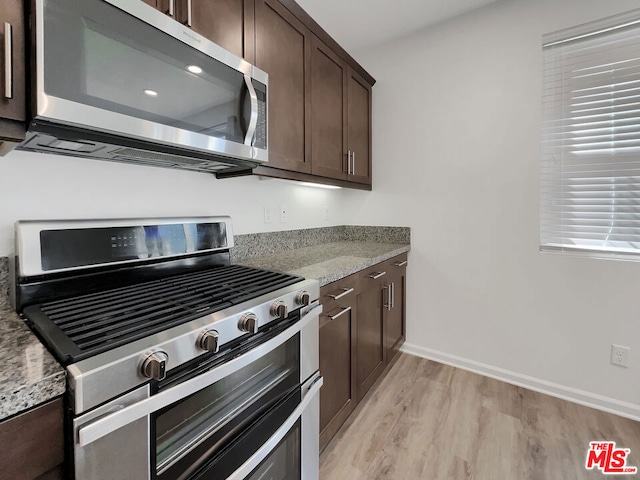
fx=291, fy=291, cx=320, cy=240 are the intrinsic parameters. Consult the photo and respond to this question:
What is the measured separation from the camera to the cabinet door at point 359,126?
84.5 inches

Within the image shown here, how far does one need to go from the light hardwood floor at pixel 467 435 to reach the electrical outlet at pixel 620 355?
32cm

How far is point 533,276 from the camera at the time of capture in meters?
1.96

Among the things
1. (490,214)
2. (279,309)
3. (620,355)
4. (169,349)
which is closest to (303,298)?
(279,309)

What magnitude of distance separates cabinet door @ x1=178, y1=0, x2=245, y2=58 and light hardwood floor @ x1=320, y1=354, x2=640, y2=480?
6.41 ft

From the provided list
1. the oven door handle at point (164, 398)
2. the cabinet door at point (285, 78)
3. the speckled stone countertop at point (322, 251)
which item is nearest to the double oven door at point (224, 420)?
the oven door handle at point (164, 398)

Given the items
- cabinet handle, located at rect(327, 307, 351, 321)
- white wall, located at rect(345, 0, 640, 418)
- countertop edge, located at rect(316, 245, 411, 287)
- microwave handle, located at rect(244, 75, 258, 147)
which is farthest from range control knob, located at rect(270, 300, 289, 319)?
white wall, located at rect(345, 0, 640, 418)

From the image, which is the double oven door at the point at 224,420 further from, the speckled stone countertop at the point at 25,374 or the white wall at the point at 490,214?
the white wall at the point at 490,214

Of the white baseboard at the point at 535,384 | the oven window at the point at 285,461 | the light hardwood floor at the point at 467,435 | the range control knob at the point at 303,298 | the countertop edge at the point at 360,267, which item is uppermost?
the countertop edge at the point at 360,267

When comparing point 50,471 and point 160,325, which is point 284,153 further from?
point 50,471

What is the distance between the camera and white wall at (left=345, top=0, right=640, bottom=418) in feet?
5.89

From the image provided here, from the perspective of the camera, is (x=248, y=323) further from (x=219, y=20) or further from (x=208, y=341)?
(x=219, y=20)

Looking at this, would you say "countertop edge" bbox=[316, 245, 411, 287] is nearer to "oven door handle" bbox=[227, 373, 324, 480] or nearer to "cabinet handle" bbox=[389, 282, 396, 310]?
"cabinet handle" bbox=[389, 282, 396, 310]

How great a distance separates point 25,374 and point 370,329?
5.15 feet

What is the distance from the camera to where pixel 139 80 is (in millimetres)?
875
